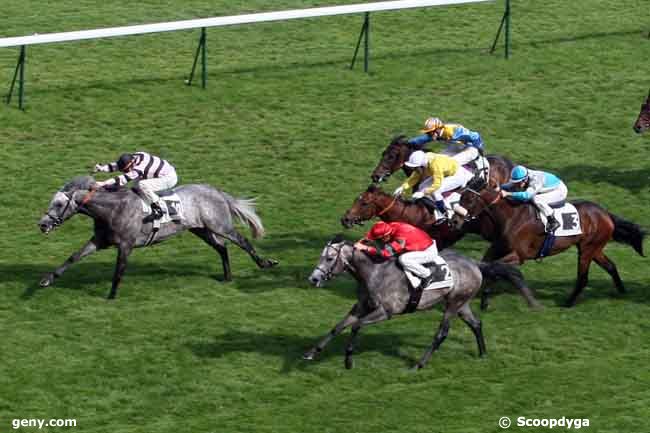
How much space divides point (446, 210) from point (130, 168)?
4354 millimetres

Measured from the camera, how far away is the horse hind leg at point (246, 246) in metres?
21.1

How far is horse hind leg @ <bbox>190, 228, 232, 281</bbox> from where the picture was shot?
2106 centimetres

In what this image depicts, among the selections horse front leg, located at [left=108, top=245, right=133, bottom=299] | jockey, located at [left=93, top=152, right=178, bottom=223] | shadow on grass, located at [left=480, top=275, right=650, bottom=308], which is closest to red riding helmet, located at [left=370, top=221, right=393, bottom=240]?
shadow on grass, located at [left=480, top=275, right=650, bottom=308]

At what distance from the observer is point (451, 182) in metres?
20.6

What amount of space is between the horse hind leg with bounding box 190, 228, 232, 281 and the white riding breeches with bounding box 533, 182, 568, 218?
14.5ft

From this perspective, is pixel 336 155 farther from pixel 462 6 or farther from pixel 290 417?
pixel 290 417

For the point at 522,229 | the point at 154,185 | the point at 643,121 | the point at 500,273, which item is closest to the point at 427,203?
the point at 522,229

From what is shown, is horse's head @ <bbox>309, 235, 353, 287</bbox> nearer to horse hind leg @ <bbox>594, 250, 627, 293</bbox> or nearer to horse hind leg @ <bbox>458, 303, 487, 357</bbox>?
horse hind leg @ <bbox>458, 303, 487, 357</bbox>

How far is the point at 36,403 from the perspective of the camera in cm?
1692

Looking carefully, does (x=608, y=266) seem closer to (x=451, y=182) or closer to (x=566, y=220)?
(x=566, y=220)

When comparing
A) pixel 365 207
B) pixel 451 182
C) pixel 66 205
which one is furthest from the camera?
pixel 451 182

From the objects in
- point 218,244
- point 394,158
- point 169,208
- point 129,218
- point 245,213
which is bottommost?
point 218,244

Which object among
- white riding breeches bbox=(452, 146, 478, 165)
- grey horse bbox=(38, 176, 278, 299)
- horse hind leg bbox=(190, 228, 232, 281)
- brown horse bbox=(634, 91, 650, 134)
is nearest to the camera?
grey horse bbox=(38, 176, 278, 299)

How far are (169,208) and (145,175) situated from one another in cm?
56
